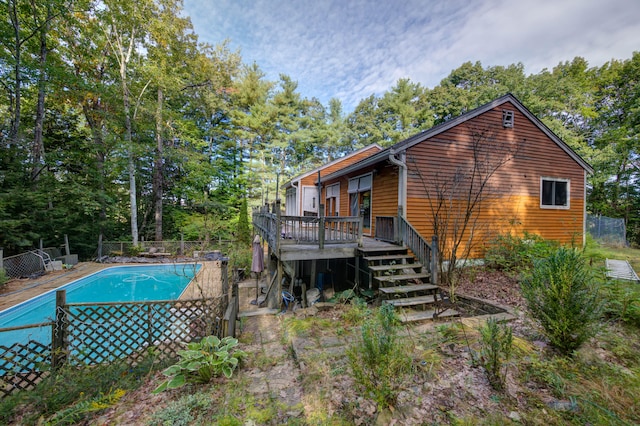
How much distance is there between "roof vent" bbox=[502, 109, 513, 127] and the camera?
8273mm

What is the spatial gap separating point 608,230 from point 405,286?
1718 cm

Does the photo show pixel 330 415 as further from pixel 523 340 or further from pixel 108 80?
pixel 108 80

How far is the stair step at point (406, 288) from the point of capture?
514 cm

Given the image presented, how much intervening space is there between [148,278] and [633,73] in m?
33.9

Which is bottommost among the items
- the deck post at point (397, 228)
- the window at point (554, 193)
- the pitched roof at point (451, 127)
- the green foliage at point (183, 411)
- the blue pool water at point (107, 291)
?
the blue pool water at point (107, 291)

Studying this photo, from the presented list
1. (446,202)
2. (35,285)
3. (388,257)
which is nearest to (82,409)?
(388,257)

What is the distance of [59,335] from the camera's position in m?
3.40

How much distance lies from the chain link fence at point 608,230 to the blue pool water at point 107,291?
826 inches

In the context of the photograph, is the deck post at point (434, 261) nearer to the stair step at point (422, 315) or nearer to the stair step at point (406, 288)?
the stair step at point (406, 288)

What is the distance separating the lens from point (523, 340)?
3.39 metres

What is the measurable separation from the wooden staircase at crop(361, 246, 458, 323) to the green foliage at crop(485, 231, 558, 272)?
3136mm

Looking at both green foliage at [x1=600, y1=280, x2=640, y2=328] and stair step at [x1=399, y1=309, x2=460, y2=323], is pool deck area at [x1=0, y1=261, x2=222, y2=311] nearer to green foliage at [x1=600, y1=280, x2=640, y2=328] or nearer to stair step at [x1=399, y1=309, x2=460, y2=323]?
stair step at [x1=399, y1=309, x2=460, y2=323]

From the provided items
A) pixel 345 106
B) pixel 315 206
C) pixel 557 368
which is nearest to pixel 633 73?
pixel 345 106

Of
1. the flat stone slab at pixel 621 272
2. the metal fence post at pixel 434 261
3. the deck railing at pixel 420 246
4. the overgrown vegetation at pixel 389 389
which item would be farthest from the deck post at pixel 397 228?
the flat stone slab at pixel 621 272
